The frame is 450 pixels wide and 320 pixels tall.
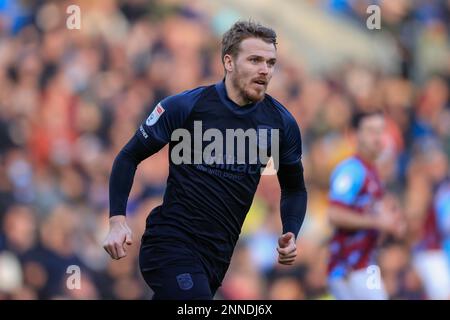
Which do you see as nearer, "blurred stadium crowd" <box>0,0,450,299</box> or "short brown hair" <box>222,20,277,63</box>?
"short brown hair" <box>222,20,277,63</box>

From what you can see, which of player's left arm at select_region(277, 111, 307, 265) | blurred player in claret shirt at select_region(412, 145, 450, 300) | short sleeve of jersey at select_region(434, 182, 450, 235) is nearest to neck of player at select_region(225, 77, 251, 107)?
player's left arm at select_region(277, 111, 307, 265)

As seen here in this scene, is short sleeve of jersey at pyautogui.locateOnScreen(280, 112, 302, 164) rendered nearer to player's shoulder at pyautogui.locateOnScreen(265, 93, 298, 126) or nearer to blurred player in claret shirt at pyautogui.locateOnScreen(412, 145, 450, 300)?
player's shoulder at pyautogui.locateOnScreen(265, 93, 298, 126)

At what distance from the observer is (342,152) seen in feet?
41.1

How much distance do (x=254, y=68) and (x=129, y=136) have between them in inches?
231

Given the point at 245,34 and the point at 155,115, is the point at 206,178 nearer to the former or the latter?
the point at 155,115

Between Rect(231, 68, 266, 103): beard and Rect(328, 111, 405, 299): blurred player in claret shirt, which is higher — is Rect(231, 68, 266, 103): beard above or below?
above

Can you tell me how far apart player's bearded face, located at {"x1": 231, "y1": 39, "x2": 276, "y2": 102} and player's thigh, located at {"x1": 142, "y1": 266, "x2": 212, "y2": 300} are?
1111 millimetres

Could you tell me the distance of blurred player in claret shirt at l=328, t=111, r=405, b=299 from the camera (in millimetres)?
8570

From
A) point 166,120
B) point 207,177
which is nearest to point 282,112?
point 207,177

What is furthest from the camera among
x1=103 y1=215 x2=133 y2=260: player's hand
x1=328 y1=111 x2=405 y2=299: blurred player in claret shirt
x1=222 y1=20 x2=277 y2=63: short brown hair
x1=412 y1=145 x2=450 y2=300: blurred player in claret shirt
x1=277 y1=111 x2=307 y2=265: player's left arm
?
x1=412 y1=145 x2=450 y2=300: blurred player in claret shirt

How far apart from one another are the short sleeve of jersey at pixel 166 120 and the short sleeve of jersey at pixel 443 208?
666cm

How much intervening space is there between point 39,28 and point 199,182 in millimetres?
6721

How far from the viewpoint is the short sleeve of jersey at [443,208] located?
487 inches
